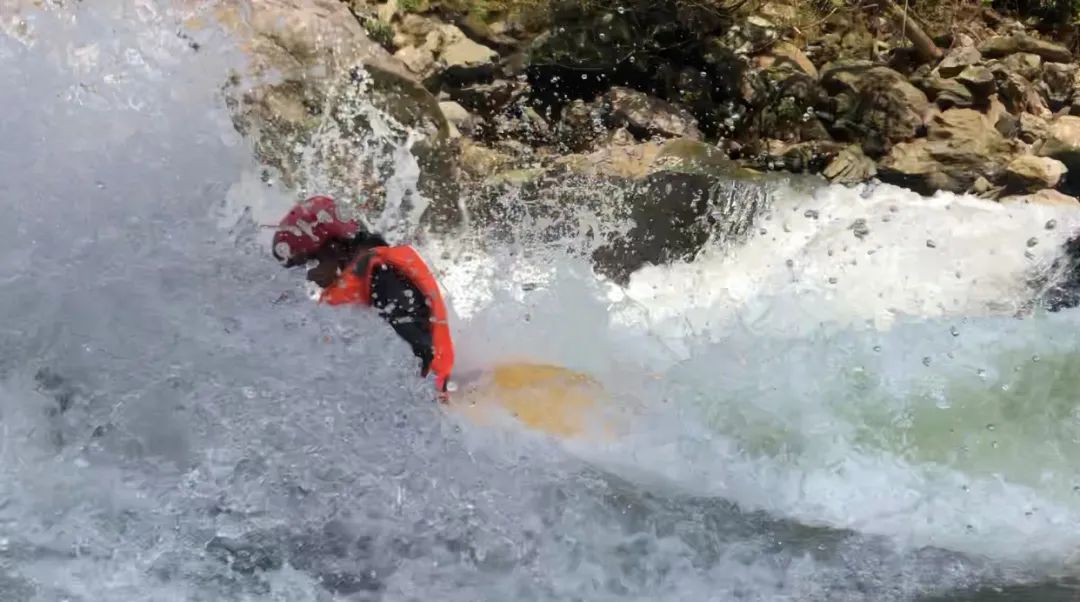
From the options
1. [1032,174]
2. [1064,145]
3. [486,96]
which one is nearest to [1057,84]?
[1064,145]

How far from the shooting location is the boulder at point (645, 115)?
5656 millimetres

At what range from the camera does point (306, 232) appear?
386cm

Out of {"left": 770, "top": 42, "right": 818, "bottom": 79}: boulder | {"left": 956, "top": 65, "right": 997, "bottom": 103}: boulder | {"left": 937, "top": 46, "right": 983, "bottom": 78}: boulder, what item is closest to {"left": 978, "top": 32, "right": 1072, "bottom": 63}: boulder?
{"left": 937, "top": 46, "right": 983, "bottom": 78}: boulder

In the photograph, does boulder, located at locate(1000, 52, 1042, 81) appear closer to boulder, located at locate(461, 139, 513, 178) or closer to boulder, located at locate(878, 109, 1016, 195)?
boulder, located at locate(878, 109, 1016, 195)

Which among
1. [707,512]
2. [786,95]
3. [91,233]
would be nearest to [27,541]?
[91,233]

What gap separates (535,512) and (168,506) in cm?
125

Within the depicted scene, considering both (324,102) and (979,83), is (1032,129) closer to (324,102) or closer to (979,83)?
(979,83)

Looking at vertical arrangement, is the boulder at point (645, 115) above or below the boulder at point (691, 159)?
above

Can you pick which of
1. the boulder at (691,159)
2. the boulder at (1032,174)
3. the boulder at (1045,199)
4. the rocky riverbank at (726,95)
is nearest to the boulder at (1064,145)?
the rocky riverbank at (726,95)

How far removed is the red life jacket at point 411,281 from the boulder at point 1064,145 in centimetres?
418

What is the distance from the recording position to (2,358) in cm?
338

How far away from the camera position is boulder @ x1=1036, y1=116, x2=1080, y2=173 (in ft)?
18.6

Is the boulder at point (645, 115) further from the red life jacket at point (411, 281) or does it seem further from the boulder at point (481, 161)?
the red life jacket at point (411, 281)

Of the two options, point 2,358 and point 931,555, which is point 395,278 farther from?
point 931,555
